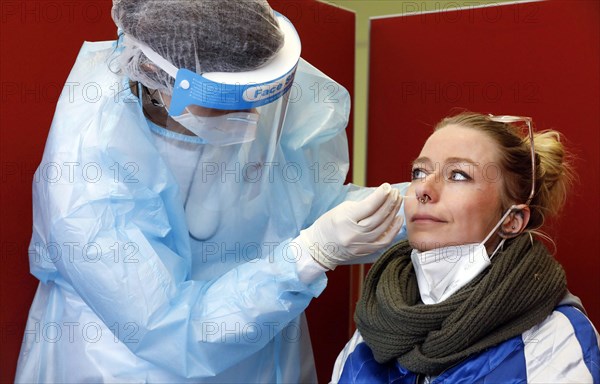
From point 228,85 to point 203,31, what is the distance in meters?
0.12

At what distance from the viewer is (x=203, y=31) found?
130 centimetres

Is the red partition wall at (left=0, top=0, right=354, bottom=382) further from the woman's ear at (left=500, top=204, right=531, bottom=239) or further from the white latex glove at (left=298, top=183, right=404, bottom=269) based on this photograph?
the woman's ear at (left=500, top=204, right=531, bottom=239)

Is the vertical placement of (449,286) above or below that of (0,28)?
below

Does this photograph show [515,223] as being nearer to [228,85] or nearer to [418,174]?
[418,174]

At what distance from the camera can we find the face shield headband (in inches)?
50.4

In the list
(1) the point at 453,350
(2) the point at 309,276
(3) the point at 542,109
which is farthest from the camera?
(3) the point at 542,109

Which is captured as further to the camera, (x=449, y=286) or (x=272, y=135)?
(x=272, y=135)

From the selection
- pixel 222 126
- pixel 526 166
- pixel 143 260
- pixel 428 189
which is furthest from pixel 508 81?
pixel 143 260

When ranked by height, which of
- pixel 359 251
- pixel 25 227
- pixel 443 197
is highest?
pixel 443 197

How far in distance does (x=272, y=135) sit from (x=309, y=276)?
42cm

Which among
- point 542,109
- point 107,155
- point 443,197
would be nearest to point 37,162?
point 107,155

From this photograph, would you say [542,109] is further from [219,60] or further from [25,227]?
[25,227]

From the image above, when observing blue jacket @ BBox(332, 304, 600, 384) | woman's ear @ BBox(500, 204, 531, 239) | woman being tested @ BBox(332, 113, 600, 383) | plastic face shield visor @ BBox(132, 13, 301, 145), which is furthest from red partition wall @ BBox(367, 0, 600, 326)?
plastic face shield visor @ BBox(132, 13, 301, 145)

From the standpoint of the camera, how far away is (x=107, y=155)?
1.43 meters
